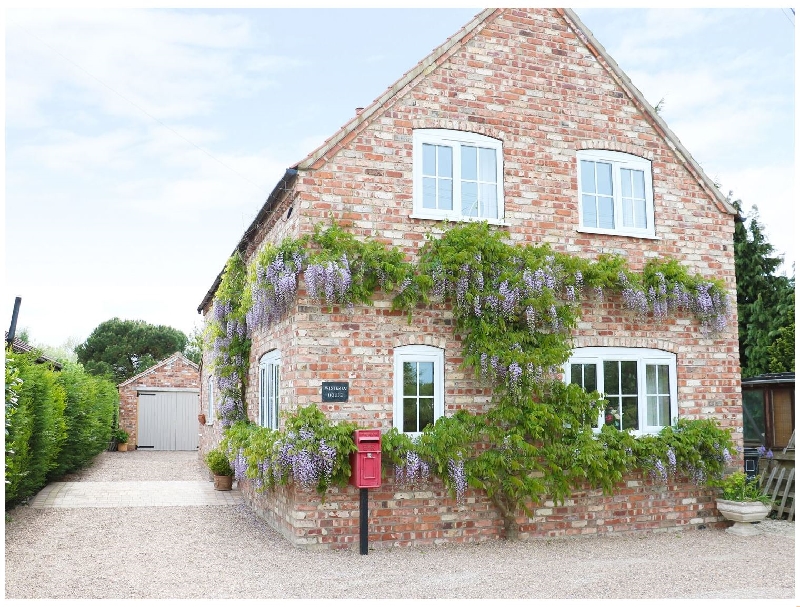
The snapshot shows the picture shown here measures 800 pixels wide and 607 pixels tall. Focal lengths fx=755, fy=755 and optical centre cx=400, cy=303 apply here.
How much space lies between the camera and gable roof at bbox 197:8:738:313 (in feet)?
31.4

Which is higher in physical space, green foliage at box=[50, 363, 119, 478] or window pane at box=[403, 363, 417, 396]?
window pane at box=[403, 363, 417, 396]

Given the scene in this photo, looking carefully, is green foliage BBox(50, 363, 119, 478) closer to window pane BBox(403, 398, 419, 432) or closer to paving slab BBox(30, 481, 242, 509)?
paving slab BBox(30, 481, 242, 509)

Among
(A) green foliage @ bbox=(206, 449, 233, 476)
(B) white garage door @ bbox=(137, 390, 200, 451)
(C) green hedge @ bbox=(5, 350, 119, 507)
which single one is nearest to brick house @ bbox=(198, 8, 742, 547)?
(A) green foliage @ bbox=(206, 449, 233, 476)

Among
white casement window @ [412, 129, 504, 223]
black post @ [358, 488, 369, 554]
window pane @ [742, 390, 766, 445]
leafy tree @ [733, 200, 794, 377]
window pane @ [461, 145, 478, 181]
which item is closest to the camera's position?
black post @ [358, 488, 369, 554]

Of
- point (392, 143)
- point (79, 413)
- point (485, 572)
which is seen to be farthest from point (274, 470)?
point (79, 413)

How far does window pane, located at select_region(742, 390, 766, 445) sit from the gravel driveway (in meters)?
5.45

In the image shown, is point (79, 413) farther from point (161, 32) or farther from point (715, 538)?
point (715, 538)

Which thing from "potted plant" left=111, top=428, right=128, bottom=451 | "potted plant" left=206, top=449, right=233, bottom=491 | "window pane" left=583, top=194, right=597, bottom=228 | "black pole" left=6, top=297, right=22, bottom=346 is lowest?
"potted plant" left=111, top=428, right=128, bottom=451

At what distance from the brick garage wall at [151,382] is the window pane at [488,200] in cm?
2122

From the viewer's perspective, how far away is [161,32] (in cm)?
1047

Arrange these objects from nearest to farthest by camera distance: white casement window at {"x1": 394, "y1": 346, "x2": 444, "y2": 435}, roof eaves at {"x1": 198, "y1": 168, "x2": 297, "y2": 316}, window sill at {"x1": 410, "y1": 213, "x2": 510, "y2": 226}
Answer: white casement window at {"x1": 394, "y1": 346, "x2": 444, "y2": 435} → roof eaves at {"x1": 198, "y1": 168, "x2": 297, "y2": 316} → window sill at {"x1": 410, "y1": 213, "x2": 510, "y2": 226}

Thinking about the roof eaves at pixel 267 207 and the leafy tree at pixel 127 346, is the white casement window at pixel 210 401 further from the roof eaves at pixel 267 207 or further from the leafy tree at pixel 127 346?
the leafy tree at pixel 127 346

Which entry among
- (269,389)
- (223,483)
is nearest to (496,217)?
(269,389)

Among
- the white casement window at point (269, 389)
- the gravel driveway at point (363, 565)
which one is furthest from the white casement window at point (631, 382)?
the white casement window at point (269, 389)
